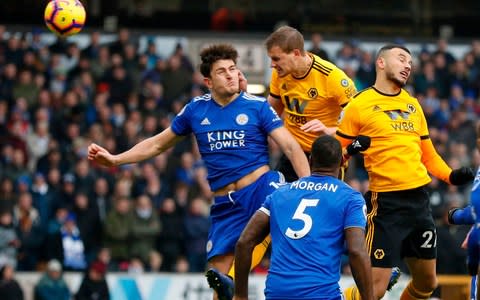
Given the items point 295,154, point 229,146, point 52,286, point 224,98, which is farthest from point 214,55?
point 52,286

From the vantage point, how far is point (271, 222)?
9.69 m

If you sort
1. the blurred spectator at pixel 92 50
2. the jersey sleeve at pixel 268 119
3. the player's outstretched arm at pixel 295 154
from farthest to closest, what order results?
1. the blurred spectator at pixel 92 50
2. the jersey sleeve at pixel 268 119
3. the player's outstretched arm at pixel 295 154

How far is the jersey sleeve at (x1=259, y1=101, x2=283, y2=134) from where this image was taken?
11.5m

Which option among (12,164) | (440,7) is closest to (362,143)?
(12,164)

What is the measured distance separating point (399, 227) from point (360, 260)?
7.53 feet

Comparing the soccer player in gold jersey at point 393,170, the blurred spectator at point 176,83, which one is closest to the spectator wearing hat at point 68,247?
the blurred spectator at point 176,83

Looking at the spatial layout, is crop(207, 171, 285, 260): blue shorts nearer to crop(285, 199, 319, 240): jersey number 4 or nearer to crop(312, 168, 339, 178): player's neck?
crop(312, 168, 339, 178): player's neck

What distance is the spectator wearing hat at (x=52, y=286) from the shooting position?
18453 mm

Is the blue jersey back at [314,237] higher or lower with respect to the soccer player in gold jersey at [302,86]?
lower

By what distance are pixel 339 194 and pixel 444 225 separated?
11.4 metres

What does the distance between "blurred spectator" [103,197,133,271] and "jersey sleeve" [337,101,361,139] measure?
8.94 m

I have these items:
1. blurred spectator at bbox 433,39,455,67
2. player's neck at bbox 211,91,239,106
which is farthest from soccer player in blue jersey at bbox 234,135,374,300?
blurred spectator at bbox 433,39,455,67

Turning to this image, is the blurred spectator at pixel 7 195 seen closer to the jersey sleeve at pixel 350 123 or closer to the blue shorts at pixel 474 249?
the jersey sleeve at pixel 350 123

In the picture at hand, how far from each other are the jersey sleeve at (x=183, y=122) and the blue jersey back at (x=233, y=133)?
0.08 m
